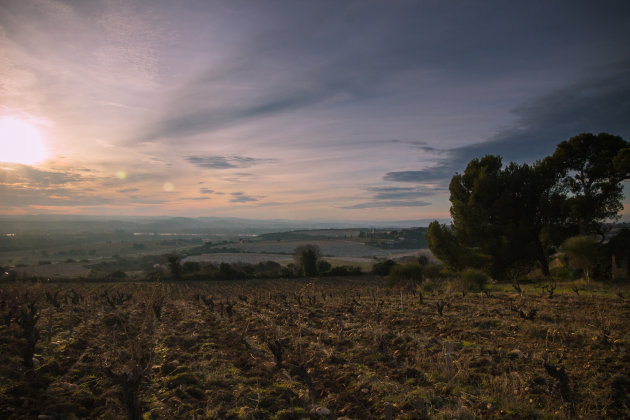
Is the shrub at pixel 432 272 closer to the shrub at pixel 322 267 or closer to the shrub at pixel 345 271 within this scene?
the shrub at pixel 345 271

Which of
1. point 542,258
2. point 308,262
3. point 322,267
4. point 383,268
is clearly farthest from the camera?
point 322,267

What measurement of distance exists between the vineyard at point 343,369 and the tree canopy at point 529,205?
12318mm

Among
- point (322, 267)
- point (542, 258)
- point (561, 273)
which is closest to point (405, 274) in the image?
point (542, 258)

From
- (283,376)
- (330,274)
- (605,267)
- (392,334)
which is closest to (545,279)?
(605,267)

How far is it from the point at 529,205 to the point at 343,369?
24.8m

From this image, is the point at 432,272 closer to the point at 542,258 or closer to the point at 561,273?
the point at 542,258

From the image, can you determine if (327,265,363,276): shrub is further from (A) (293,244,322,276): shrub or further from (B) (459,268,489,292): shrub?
(B) (459,268,489,292): shrub

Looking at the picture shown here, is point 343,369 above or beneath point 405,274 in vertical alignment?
above

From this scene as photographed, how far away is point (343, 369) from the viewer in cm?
789

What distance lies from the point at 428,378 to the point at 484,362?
1874 millimetres

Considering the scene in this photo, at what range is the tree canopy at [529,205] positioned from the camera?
21.5m

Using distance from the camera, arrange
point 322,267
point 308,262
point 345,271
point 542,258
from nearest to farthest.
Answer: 1. point 542,258
2. point 345,271
3. point 308,262
4. point 322,267

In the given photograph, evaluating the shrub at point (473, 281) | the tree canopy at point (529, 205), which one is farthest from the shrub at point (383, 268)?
the shrub at point (473, 281)

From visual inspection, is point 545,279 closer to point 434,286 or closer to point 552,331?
point 434,286
